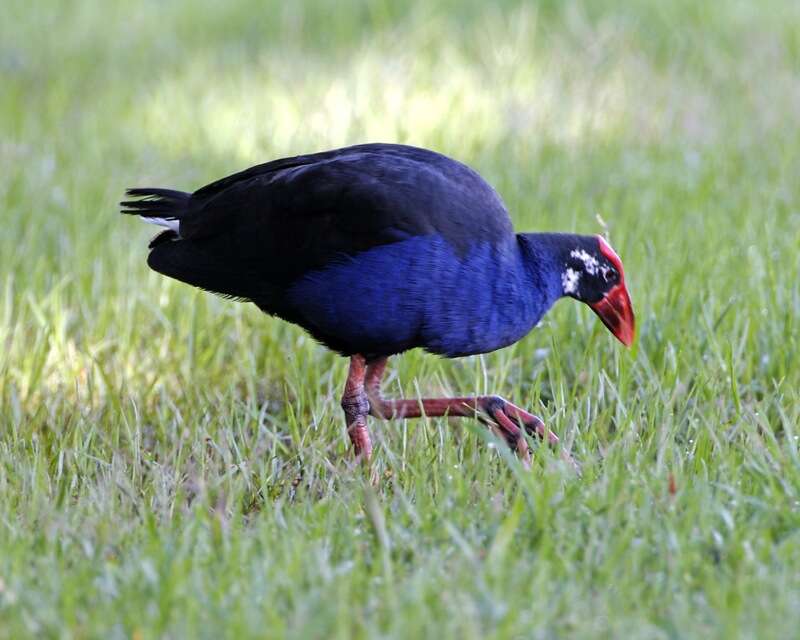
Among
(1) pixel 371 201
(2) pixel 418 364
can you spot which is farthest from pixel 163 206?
(2) pixel 418 364

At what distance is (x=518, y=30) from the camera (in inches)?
270

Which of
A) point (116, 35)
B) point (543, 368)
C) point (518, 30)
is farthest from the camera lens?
point (116, 35)

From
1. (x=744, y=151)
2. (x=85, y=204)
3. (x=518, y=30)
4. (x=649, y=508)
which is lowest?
(x=649, y=508)

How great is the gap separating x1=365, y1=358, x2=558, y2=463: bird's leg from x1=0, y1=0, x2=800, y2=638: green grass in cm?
5

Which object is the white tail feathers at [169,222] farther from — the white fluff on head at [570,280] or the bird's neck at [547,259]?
the white fluff on head at [570,280]

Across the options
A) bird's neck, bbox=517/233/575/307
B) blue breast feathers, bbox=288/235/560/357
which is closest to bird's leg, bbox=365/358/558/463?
blue breast feathers, bbox=288/235/560/357

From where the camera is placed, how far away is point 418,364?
376cm

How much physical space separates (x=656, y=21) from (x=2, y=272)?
415cm

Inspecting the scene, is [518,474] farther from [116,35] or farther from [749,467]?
[116,35]

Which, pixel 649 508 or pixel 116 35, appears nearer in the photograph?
pixel 649 508

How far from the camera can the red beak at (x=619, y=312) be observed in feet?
11.2

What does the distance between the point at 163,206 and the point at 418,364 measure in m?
0.86

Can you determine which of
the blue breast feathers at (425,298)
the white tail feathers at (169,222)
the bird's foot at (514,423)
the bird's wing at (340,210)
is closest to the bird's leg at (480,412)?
the bird's foot at (514,423)

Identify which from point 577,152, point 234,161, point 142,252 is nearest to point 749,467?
point 142,252
